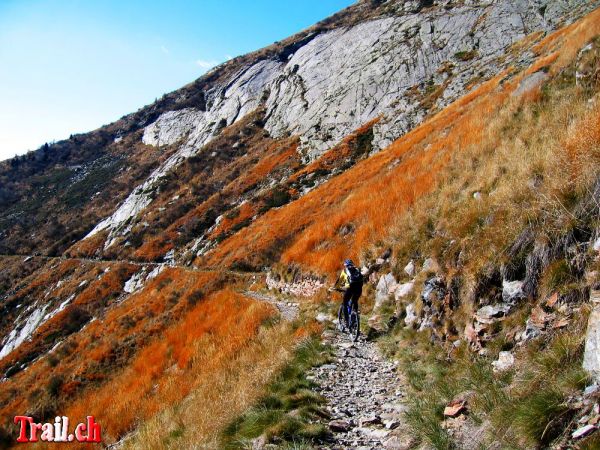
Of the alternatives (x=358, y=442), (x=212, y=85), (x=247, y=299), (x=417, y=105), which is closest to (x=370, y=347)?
(x=358, y=442)

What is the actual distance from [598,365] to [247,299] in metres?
16.7

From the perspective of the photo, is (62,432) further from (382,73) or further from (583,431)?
(382,73)

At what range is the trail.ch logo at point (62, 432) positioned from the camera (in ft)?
37.1

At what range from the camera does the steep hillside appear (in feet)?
16.4

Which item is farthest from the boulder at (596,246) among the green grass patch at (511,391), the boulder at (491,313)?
the boulder at (491,313)

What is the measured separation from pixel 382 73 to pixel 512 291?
5917cm

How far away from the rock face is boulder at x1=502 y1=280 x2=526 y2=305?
1581 inches

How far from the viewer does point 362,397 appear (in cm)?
656

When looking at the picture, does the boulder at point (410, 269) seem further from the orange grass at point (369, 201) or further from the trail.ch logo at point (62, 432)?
the trail.ch logo at point (62, 432)

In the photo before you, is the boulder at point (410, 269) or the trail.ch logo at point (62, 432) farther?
the trail.ch logo at point (62, 432)

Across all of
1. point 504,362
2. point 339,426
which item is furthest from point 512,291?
point 339,426

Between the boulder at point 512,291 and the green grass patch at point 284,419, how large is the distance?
3.22 meters

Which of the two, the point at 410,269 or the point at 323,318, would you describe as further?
the point at 323,318

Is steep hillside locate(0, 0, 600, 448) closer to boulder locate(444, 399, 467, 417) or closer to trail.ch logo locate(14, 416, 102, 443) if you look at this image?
boulder locate(444, 399, 467, 417)
